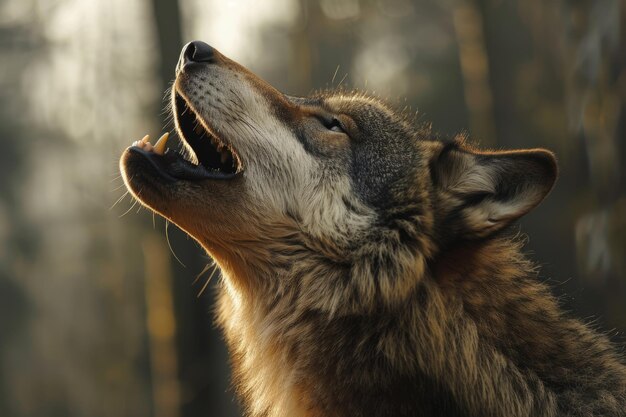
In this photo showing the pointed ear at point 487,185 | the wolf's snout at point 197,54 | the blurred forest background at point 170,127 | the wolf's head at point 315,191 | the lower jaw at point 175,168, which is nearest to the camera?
the pointed ear at point 487,185

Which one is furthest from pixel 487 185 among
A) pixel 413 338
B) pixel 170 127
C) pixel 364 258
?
pixel 170 127

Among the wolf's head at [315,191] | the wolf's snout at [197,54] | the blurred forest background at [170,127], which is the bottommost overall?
the blurred forest background at [170,127]

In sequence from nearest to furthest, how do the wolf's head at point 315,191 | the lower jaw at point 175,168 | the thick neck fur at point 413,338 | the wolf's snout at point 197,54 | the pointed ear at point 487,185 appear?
the thick neck fur at point 413,338, the pointed ear at point 487,185, the wolf's head at point 315,191, the lower jaw at point 175,168, the wolf's snout at point 197,54

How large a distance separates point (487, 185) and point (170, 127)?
7.15 metres

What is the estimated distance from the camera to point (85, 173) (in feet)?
82.0

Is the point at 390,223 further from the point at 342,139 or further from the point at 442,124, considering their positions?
the point at 442,124

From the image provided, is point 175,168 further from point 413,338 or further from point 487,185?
point 487,185

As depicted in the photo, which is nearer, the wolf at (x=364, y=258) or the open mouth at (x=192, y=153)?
the wolf at (x=364, y=258)

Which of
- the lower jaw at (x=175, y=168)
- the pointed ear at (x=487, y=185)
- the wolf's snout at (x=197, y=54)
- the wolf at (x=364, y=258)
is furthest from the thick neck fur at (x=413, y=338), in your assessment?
the wolf's snout at (x=197, y=54)

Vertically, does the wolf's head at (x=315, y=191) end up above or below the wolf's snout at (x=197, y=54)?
below

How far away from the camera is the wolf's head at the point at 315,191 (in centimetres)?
380

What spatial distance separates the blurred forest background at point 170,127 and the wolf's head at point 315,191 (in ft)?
3.51

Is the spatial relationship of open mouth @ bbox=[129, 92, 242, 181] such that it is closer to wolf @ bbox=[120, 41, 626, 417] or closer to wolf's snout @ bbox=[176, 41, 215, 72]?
wolf @ bbox=[120, 41, 626, 417]

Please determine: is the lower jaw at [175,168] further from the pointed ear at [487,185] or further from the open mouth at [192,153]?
the pointed ear at [487,185]
